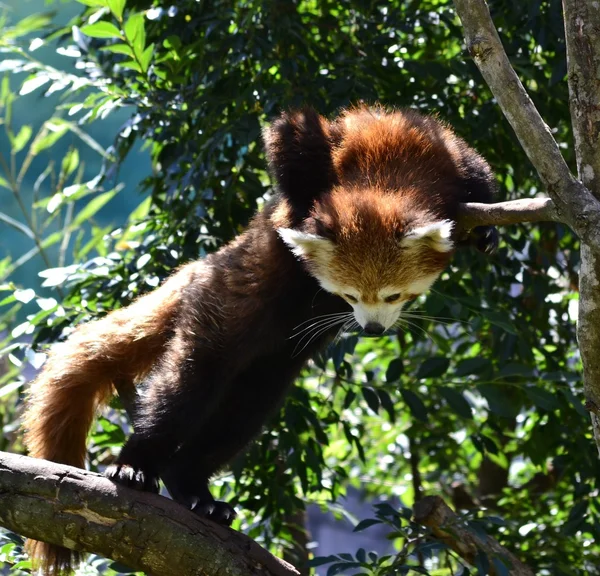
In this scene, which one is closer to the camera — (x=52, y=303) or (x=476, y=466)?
(x=52, y=303)

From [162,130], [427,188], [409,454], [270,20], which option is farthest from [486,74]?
[409,454]

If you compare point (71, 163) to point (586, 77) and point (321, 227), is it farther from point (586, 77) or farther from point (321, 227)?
point (586, 77)

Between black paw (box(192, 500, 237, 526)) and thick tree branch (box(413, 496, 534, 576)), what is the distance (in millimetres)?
652

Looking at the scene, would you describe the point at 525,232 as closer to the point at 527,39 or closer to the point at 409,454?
the point at 527,39

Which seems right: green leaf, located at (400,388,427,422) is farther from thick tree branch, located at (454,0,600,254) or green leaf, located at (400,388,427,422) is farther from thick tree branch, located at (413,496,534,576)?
thick tree branch, located at (454,0,600,254)

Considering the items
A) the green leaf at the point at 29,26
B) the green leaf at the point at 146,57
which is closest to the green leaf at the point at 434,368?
the green leaf at the point at 146,57

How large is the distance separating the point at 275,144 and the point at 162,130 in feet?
2.36

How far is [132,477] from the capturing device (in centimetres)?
256

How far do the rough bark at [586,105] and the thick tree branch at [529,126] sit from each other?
0.27 ft

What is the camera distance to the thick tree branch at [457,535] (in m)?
2.83

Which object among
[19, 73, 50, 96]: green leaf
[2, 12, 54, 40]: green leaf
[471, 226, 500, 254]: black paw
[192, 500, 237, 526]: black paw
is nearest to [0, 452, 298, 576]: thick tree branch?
[192, 500, 237, 526]: black paw

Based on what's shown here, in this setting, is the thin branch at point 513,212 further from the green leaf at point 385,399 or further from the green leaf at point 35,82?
the green leaf at point 35,82

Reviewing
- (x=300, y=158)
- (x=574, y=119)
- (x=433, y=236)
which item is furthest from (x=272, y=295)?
(x=574, y=119)

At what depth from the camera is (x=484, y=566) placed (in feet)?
8.71
